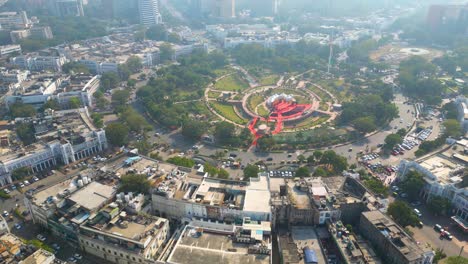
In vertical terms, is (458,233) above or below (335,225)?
below

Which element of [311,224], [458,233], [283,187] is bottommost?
[458,233]

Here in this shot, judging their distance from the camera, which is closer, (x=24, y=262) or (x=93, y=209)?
(x=24, y=262)

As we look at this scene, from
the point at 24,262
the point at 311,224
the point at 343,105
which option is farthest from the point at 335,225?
the point at 343,105

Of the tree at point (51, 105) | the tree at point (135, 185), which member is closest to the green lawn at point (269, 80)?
the tree at point (51, 105)

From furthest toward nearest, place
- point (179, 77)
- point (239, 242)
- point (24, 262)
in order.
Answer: point (179, 77), point (239, 242), point (24, 262)

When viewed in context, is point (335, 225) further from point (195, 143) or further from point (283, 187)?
point (195, 143)

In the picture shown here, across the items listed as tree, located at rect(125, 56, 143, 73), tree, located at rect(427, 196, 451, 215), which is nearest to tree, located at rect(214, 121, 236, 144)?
tree, located at rect(427, 196, 451, 215)

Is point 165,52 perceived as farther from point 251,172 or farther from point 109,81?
point 251,172
